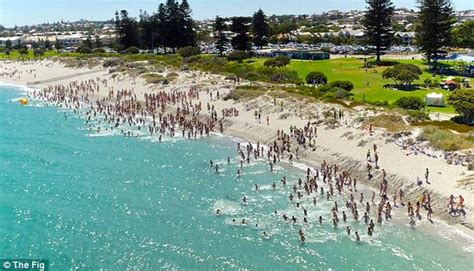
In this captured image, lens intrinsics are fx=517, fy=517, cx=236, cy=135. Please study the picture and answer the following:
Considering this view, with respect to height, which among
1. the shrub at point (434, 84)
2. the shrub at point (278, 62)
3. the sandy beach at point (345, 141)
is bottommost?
the sandy beach at point (345, 141)

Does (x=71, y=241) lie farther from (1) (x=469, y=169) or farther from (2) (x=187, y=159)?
(1) (x=469, y=169)

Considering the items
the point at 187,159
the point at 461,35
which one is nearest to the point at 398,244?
the point at 187,159

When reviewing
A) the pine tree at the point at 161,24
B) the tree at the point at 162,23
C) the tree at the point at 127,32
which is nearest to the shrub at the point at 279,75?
the tree at the point at 162,23

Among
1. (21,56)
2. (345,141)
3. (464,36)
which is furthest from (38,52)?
(345,141)

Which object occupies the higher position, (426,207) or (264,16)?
(264,16)

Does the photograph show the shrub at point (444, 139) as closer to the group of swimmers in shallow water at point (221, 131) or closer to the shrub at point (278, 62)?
the group of swimmers in shallow water at point (221, 131)

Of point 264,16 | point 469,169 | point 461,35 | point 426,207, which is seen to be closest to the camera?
point 426,207

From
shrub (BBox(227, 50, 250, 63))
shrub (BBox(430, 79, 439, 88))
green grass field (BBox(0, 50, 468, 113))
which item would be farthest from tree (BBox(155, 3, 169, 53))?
shrub (BBox(430, 79, 439, 88))
